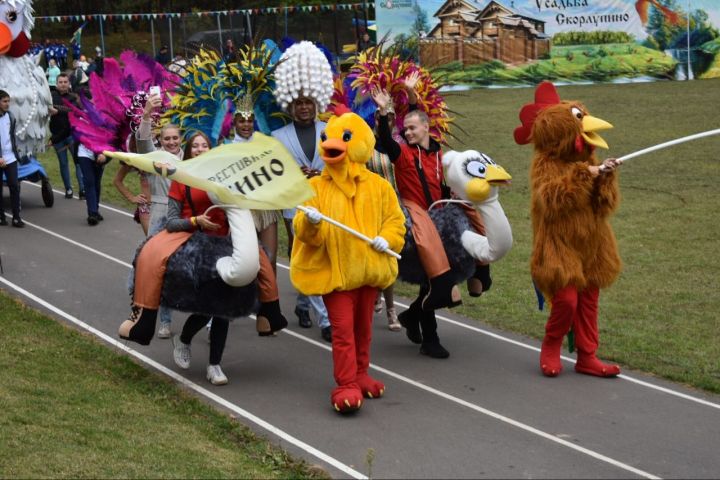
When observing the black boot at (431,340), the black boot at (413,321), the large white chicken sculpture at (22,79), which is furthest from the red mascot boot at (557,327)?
the large white chicken sculpture at (22,79)

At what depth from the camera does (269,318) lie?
833 centimetres

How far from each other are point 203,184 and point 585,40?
1122 inches

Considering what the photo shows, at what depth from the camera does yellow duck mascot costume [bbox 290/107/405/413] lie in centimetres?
759

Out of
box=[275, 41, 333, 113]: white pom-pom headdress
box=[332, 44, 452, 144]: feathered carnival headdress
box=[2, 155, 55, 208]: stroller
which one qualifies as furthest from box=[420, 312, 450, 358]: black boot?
box=[2, 155, 55, 208]: stroller

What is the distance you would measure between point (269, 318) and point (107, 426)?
5.51 ft

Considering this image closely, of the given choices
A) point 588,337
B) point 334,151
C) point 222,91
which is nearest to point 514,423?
point 588,337

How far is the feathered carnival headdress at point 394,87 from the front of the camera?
368 inches

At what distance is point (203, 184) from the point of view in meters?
7.58

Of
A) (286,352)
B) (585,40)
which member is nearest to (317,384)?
(286,352)

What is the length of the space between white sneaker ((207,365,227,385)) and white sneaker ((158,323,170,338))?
1.43 m

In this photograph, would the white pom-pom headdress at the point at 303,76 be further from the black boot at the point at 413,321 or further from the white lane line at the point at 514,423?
the white lane line at the point at 514,423

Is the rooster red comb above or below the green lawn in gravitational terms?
above

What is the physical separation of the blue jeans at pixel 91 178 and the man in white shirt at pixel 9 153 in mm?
905

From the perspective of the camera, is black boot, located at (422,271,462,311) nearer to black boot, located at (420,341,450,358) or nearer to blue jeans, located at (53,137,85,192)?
black boot, located at (420,341,450,358)
